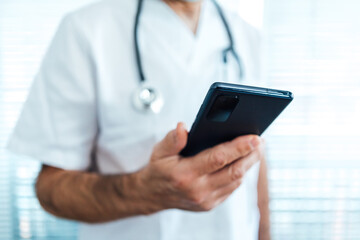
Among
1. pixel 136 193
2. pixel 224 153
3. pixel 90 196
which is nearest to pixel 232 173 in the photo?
pixel 224 153

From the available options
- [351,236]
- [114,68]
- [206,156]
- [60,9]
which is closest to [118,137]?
[114,68]

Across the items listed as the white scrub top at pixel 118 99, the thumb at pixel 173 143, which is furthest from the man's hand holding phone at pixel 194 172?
the white scrub top at pixel 118 99

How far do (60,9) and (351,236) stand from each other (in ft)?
4.55

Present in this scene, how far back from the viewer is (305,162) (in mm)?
1196

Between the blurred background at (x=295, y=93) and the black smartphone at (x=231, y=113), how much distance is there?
79 centimetres

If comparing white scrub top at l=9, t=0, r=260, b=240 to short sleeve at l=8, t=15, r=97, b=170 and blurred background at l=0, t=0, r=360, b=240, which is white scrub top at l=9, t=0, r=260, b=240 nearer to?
short sleeve at l=8, t=15, r=97, b=170

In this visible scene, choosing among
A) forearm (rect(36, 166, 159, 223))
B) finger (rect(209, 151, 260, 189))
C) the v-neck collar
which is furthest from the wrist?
the v-neck collar

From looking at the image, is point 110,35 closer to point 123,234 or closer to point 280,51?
point 123,234

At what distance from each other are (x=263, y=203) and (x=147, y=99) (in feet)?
1.26

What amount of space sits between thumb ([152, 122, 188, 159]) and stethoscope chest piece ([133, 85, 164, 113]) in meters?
0.17

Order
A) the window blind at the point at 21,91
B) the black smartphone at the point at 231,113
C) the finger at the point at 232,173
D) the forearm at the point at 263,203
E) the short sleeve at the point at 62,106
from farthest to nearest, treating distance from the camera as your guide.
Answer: the window blind at the point at 21,91 → the forearm at the point at 263,203 → the short sleeve at the point at 62,106 → the finger at the point at 232,173 → the black smartphone at the point at 231,113

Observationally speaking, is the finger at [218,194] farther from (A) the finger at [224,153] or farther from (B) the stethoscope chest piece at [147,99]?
(B) the stethoscope chest piece at [147,99]

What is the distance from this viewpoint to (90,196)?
0.58m

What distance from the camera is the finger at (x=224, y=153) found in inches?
16.3
